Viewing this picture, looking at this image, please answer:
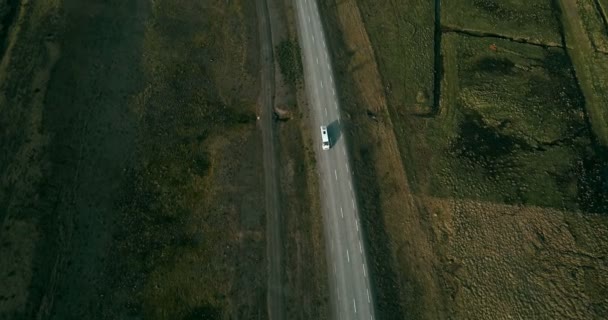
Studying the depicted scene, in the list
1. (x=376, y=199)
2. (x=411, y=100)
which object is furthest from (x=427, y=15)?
(x=376, y=199)

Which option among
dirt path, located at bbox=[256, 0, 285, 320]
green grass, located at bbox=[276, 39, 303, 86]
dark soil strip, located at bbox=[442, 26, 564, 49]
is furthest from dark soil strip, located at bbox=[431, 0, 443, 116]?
dirt path, located at bbox=[256, 0, 285, 320]

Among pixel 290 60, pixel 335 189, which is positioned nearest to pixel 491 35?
pixel 290 60

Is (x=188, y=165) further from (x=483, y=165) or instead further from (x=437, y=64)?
(x=437, y=64)

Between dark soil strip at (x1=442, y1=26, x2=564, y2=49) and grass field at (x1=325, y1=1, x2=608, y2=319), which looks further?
dark soil strip at (x1=442, y1=26, x2=564, y2=49)

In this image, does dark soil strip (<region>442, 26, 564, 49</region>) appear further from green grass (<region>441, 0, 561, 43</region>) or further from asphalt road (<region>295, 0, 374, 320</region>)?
asphalt road (<region>295, 0, 374, 320</region>)

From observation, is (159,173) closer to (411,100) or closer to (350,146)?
(350,146)

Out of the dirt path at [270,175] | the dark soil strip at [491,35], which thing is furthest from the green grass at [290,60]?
the dark soil strip at [491,35]
